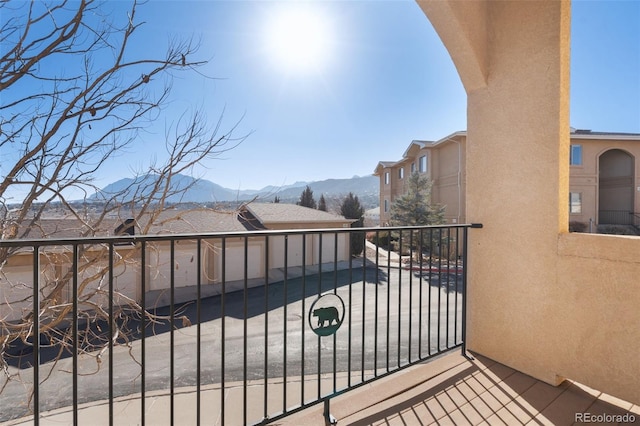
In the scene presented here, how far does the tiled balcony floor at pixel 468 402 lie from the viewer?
4.76ft

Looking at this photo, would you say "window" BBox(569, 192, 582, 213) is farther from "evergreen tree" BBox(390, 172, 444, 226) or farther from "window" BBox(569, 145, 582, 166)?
"evergreen tree" BBox(390, 172, 444, 226)

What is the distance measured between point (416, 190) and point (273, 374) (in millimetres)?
10903

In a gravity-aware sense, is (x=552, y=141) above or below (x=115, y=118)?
below

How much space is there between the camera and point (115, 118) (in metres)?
2.56

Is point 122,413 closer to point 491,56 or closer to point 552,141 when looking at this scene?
point 552,141

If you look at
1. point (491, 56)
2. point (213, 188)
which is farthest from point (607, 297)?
point (213, 188)

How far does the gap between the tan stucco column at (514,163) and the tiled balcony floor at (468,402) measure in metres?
0.18

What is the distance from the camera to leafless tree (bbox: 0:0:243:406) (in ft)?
6.89

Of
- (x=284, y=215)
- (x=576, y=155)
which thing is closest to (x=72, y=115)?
(x=284, y=215)

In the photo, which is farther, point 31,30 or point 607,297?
point 31,30

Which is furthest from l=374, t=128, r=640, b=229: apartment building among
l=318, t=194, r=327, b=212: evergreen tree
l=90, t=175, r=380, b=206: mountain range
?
l=90, t=175, r=380, b=206: mountain range

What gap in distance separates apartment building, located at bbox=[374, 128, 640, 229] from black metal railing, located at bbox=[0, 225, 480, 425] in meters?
6.14

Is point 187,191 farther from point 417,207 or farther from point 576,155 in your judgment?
point 576,155

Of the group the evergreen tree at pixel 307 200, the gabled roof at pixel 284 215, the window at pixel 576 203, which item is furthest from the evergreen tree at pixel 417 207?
the evergreen tree at pixel 307 200
